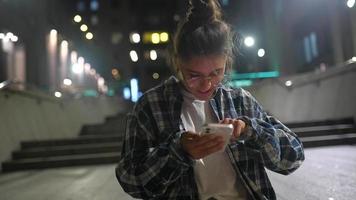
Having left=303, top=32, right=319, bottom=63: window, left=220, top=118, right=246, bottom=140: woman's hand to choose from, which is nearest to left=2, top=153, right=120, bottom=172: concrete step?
left=220, top=118, right=246, bottom=140: woman's hand

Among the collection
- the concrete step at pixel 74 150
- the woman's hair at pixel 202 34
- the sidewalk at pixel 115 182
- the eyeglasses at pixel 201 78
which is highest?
the woman's hair at pixel 202 34

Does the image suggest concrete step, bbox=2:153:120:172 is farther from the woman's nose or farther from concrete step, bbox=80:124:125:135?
the woman's nose

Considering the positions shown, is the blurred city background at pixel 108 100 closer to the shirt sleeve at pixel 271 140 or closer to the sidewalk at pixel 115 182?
the sidewalk at pixel 115 182

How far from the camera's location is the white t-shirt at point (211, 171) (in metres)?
1.43

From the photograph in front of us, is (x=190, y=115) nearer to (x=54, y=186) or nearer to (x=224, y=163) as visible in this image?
(x=224, y=163)

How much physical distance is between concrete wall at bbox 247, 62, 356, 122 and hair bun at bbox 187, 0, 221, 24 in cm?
798

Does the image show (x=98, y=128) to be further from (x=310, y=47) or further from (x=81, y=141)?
(x=310, y=47)

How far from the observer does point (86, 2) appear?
54250 mm

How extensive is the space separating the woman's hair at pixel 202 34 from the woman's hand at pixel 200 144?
307 mm

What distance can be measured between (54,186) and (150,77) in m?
45.4

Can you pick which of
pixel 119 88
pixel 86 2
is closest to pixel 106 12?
pixel 86 2

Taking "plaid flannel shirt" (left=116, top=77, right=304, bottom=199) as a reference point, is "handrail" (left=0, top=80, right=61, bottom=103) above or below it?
above

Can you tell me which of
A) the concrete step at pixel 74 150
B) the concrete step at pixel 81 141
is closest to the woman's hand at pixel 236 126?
the concrete step at pixel 74 150

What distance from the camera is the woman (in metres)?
1.32
